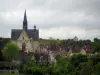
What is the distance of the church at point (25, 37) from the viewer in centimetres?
11919

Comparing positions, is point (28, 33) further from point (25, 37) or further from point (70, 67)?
point (70, 67)

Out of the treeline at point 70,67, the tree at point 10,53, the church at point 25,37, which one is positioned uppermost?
the church at point 25,37

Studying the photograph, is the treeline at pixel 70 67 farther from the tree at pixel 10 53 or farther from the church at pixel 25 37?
the church at pixel 25 37

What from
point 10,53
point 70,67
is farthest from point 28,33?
point 70,67

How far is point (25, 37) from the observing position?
12025 cm

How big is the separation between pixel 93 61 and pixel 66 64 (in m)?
6.61

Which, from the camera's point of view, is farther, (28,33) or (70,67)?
(28,33)

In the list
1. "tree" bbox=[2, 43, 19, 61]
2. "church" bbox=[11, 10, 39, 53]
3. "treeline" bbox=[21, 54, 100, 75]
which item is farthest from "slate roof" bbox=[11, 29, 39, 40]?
"treeline" bbox=[21, 54, 100, 75]

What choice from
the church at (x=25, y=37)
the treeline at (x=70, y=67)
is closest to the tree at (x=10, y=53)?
the treeline at (x=70, y=67)

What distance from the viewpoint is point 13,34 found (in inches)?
4702

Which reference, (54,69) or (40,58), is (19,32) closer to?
(40,58)

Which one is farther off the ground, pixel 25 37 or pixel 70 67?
pixel 25 37

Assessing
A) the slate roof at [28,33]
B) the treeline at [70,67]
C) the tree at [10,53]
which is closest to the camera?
the treeline at [70,67]

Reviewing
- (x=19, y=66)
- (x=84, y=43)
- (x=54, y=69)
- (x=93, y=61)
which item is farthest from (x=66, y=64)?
(x=84, y=43)
